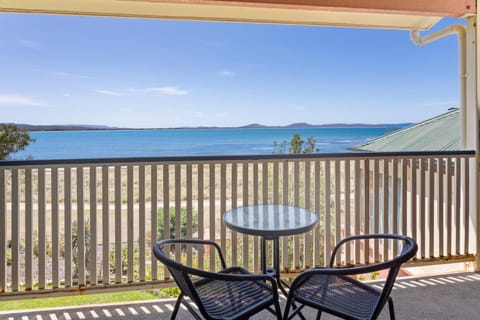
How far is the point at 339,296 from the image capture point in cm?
177

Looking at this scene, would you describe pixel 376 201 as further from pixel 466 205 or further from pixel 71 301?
pixel 71 301

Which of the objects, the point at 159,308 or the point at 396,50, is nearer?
the point at 159,308

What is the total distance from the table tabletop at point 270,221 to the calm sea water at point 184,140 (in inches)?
840

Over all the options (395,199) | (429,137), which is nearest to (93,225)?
(395,199)

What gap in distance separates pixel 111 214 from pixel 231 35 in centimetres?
2404

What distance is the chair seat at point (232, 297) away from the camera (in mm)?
1600

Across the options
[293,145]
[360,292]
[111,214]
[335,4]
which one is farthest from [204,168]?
[293,145]

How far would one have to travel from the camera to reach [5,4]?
274 centimetres

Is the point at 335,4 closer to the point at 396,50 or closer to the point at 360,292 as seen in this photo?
the point at 360,292

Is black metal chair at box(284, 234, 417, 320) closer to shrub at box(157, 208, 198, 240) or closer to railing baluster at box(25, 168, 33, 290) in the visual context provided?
shrub at box(157, 208, 198, 240)

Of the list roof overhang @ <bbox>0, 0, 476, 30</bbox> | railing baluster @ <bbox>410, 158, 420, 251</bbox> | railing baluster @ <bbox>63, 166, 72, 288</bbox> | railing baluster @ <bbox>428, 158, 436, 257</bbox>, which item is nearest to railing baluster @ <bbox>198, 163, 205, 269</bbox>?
railing baluster @ <bbox>63, 166, 72, 288</bbox>

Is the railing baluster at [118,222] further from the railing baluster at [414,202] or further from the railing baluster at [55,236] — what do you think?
the railing baluster at [414,202]

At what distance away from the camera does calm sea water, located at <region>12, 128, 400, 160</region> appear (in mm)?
24562

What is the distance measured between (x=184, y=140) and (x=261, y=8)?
26024 mm
